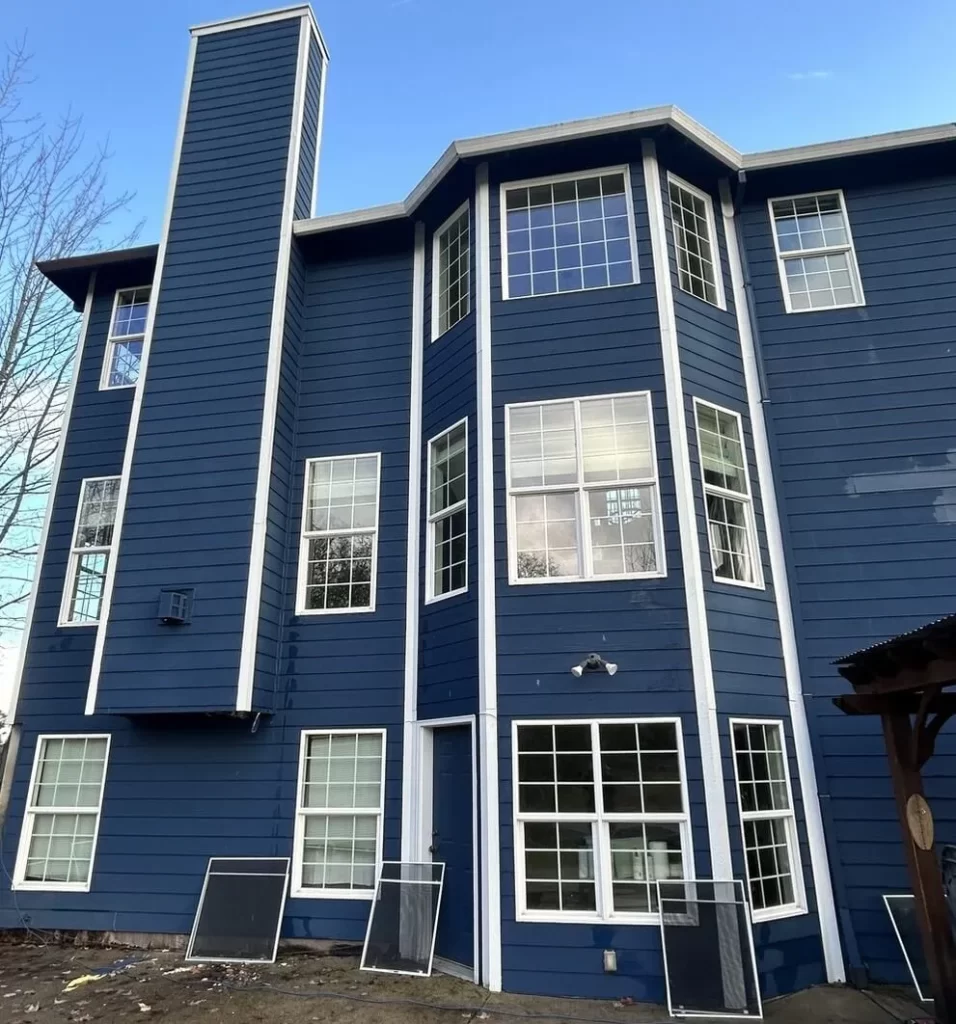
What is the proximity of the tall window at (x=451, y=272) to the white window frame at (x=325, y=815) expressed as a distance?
4.37 meters

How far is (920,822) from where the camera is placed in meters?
4.42

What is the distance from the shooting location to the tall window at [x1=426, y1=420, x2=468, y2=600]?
645cm

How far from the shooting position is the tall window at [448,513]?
645cm

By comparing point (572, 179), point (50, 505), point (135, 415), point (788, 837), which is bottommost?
point (788, 837)

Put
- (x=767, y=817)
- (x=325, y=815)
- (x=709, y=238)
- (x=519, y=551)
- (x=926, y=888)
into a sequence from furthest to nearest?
(x=709, y=238), (x=325, y=815), (x=519, y=551), (x=767, y=817), (x=926, y=888)

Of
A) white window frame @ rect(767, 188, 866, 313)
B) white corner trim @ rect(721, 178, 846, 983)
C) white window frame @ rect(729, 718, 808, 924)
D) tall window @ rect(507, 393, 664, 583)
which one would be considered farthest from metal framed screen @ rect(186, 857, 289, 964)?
white window frame @ rect(767, 188, 866, 313)

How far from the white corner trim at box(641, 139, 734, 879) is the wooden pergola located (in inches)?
38.7

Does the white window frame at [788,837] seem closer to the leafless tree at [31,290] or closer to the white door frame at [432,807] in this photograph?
the white door frame at [432,807]

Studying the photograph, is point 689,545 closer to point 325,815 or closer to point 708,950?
point 708,950

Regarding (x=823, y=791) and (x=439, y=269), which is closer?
(x=823, y=791)

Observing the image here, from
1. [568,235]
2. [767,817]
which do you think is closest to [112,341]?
[568,235]

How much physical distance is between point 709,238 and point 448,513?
414 cm

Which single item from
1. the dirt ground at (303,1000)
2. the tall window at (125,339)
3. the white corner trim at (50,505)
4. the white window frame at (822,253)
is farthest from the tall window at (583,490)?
the white corner trim at (50,505)

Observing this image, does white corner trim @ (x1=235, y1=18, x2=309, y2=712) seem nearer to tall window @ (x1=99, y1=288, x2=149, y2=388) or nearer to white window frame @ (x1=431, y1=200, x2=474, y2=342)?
white window frame @ (x1=431, y1=200, x2=474, y2=342)
